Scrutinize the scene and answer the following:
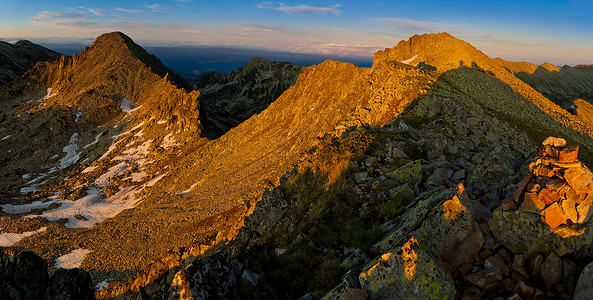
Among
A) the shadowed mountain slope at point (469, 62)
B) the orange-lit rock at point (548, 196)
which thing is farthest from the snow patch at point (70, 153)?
the orange-lit rock at point (548, 196)

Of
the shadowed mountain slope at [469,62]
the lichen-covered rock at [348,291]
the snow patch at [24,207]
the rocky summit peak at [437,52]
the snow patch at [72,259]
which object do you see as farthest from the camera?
the rocky summit peak at [437,52]

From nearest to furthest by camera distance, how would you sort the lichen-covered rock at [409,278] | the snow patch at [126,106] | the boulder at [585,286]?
the boulder at [585,286] → the lichen-covered rock at [409,278] → the snow patch at [126,106]

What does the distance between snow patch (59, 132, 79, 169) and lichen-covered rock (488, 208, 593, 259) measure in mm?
95352

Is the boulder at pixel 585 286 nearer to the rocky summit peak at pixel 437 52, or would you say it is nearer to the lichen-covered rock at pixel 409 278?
the lichen-covered rock at pixel 409 278

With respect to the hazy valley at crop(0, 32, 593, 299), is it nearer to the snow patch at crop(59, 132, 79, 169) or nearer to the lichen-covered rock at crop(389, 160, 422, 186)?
the lichen-covered rock at crop(389, 160, 422, 186)

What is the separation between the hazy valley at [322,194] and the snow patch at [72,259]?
30 centimetres

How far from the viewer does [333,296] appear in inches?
207

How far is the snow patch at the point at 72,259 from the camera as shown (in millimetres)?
34312

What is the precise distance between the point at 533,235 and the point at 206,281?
7.34m

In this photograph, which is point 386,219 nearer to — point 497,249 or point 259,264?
point 497,249

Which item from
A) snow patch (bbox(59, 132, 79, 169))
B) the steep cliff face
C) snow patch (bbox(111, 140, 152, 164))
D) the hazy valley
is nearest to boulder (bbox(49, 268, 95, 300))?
the hazy valley

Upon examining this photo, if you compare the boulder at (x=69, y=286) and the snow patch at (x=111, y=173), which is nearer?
the boulder at (x=69, y=286)

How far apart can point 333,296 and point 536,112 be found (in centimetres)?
4411

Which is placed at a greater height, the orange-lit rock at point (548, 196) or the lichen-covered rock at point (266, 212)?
the orange-lit rock at point (548, 196)
